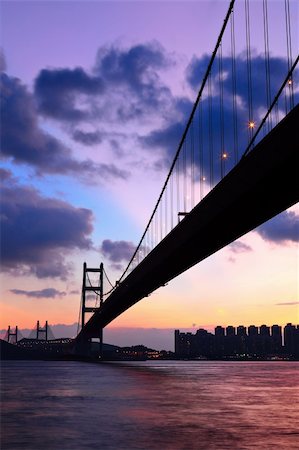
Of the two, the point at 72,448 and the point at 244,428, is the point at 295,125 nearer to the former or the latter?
the point at 244,428

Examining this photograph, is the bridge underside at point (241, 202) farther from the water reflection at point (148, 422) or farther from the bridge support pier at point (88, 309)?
the bridge support pier at point (88, 309)

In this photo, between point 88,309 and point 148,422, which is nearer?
point 148,422

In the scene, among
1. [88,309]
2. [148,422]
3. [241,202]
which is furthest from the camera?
[88,309]

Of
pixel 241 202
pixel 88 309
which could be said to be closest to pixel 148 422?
pixel 241 202

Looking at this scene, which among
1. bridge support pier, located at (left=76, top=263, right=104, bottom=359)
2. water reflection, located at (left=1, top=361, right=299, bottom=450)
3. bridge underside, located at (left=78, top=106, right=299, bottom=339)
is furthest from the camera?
bridge support pier, located at (left=76, top=263, right=104, bottom=359)

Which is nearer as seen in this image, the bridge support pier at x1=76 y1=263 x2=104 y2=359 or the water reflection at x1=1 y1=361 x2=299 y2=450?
the water reflection at x1=1 y1=361 x2=299 y2=450

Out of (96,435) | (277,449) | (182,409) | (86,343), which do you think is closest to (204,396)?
(182,409)

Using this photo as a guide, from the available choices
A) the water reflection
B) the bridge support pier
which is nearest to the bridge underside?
the water reflection

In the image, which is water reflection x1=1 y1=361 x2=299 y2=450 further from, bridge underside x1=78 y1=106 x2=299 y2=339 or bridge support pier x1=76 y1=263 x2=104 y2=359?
bridge support pier x1=76 y1=263 x2=104 y2=359

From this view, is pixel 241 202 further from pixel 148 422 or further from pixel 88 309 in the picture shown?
→ pixel 88 309
